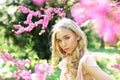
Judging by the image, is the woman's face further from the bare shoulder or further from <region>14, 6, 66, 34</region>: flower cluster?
<region>14, 6, 66, 34</region>: flower cluster

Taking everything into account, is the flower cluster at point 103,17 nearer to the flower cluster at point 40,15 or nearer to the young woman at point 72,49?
the young woman at point 72,49

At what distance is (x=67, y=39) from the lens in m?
2.45

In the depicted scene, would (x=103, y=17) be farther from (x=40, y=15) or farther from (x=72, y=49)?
(x=40, y=15)

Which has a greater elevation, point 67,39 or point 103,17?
point 103,17

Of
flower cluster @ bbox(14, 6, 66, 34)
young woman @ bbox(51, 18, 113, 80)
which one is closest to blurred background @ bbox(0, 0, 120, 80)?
flower cluster @ bbox(14, 6, 66, 34)

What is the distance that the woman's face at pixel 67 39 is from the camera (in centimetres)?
245

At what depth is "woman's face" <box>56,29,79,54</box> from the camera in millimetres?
2447

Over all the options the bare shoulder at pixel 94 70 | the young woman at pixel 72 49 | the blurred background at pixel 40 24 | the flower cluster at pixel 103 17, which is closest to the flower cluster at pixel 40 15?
the blurred background at pixel 40 24

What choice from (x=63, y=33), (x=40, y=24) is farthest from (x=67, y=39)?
(x=40, y=24)

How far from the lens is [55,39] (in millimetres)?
2557

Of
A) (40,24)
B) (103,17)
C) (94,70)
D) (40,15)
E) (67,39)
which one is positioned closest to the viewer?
(103,17)

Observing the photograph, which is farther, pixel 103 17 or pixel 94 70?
pixel 94 70

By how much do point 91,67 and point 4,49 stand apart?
1192 mm

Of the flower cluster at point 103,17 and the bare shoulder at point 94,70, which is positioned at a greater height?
the flower cluster at point 103,17
